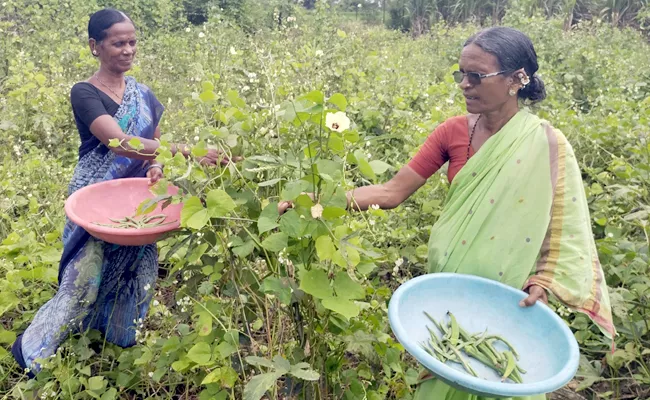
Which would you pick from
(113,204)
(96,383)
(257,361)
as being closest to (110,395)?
(96,383)

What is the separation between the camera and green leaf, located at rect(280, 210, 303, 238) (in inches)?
52.1

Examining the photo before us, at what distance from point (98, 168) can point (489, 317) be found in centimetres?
173

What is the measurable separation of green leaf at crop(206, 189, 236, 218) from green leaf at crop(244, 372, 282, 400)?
441 millimetres

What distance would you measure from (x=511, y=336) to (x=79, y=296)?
175cm

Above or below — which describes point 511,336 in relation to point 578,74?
above

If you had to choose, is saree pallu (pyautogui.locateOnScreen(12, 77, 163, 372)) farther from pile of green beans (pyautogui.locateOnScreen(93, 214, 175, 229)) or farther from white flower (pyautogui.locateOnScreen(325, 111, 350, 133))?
white flower (pyautogui.locateOnScreen(325, 111, 350, 133))

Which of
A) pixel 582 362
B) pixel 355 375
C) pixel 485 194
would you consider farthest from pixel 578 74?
pixel 355 375

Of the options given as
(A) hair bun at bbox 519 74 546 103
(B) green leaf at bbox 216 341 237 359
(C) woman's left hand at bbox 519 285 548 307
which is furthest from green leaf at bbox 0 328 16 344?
(A) hair bun at bbox 519 74 546 103

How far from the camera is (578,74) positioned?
6359 millimetres

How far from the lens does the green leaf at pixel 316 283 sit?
1.35 meters

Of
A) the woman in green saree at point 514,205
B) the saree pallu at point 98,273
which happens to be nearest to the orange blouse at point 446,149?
the woman in green saree at point 514,205

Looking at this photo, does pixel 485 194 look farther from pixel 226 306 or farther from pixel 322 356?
pixel 226 306

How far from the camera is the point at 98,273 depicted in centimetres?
228

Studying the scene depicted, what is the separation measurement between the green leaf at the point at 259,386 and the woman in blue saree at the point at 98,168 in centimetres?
101
